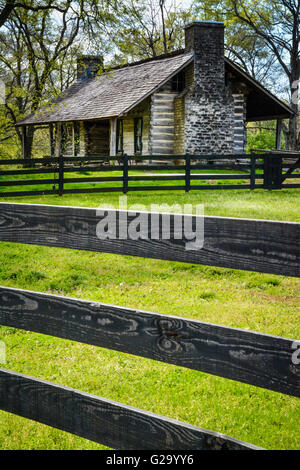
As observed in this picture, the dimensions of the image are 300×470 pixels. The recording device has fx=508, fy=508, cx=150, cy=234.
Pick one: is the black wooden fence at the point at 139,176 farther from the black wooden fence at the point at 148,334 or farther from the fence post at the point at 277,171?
the black wooden fence at the point at 148,334

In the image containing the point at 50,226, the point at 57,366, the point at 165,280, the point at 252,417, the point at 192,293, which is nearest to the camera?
the point at 50,226

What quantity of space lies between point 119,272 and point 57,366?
2.83 m

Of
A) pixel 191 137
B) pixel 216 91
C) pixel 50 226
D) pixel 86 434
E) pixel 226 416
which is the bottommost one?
pixel 226 416

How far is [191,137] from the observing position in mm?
24078

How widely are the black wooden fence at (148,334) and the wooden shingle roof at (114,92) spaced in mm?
19289

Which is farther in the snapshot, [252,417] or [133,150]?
[133,150]

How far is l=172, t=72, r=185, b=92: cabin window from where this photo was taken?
25344mm

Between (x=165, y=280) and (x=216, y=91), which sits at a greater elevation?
(x=216, y=91)

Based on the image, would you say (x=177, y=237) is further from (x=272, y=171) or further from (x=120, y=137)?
(x=120, y=137)

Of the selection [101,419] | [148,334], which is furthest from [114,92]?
[101,419]

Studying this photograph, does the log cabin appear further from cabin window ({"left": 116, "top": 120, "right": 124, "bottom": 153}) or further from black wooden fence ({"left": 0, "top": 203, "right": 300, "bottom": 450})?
black wooden fence ({"left": 0, "top": 203, "right": 300, "bottom": 450})

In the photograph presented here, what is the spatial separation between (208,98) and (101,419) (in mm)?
23550
